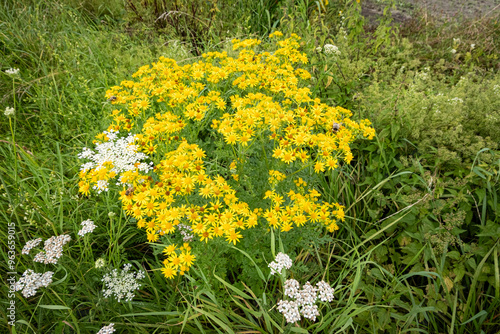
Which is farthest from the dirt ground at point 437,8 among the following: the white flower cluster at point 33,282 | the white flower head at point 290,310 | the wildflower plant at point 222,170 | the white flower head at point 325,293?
the white flower cluster at point 33,282

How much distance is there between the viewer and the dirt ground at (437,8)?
571 centimetres

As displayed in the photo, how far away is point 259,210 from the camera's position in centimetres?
177

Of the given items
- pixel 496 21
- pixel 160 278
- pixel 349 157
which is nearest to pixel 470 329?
pixel 349 157

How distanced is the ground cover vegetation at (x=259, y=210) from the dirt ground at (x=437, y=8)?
3459 millimetres

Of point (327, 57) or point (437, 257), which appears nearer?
point (437, 257)

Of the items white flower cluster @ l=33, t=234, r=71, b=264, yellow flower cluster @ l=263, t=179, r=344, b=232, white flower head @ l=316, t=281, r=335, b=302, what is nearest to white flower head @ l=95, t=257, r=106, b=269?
white flower cluster @ l=33, t=234, r=71, b=264

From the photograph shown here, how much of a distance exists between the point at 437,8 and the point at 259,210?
6.73 meters

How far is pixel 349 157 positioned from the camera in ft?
6.20

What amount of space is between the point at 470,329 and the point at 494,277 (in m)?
0.39

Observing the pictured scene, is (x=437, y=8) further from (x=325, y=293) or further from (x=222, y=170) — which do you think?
(x=325, y=293)

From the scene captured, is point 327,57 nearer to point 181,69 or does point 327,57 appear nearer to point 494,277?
point 181,69

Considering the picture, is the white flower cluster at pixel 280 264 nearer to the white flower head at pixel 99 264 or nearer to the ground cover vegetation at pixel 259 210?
the ground cover vegetation at pixel 259 210

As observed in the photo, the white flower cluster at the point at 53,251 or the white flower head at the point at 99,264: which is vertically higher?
the white flower cluster at the point at 53,251

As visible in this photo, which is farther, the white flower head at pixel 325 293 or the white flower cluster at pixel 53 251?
the white flower cluster at pixel 53 251
